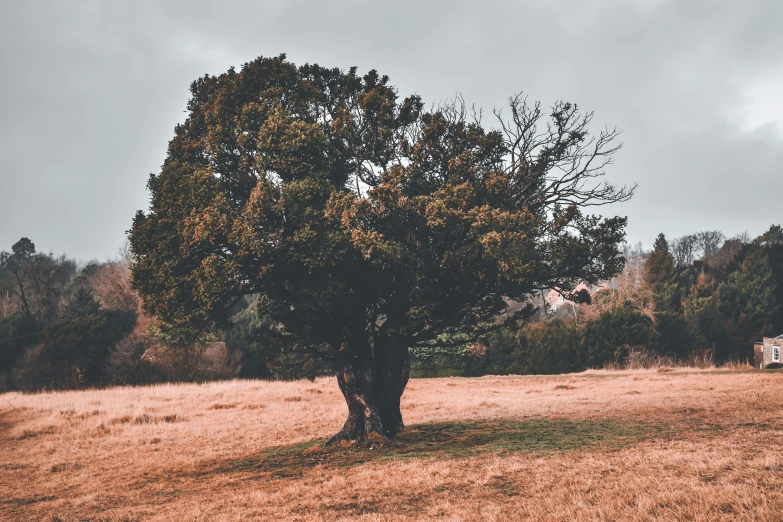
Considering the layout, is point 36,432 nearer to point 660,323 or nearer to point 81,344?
point 81,344

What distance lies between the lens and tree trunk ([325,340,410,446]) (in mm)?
15789

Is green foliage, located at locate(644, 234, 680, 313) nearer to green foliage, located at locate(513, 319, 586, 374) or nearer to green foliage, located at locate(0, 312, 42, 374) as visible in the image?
green foliage, located at locate(513, 319, 586, 374)

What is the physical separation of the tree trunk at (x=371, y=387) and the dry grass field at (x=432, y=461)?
2.33 feet

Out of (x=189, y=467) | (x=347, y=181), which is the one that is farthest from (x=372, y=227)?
(x=189, y=467)

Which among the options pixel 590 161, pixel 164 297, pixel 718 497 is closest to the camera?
pixel 718 497

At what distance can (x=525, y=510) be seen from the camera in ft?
26.8

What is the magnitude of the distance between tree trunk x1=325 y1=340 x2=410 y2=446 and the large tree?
0.04 metres

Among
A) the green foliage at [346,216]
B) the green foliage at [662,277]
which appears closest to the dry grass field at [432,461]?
the green foliage at [346,216]

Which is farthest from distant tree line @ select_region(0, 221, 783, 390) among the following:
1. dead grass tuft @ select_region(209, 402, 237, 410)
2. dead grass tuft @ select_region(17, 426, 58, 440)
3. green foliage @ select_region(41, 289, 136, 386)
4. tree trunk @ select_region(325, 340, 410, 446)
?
tree trunk @ select_region(325, 340, 410, 446)

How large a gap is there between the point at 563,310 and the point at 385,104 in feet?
255

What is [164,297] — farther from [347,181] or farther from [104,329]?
[104,329]

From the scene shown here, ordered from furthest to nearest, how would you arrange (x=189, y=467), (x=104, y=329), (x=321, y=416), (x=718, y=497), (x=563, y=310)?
1. (x=563, y=310)
2. (x=104, y=329)
3. (x=321, y=416)
4. (x=189, y=467)
5. (x=718, y=497)

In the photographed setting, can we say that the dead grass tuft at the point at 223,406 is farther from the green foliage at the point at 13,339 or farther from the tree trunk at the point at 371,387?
the green foliage at the point at 13,339

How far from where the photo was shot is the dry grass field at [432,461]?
854 centimetres
